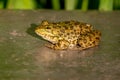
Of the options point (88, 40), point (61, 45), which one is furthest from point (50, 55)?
point (88, 40)

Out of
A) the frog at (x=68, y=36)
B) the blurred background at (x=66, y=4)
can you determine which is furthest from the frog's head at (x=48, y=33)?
the blurred background at (x=66, y=4)

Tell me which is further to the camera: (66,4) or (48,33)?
(66,4)

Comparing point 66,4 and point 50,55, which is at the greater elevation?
point 66,4

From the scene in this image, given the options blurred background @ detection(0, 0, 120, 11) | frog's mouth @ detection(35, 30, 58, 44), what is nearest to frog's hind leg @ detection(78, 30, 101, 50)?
frog's mouth @ detection(35, 30, 58, 44)

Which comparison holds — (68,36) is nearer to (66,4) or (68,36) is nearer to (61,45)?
(61,45)

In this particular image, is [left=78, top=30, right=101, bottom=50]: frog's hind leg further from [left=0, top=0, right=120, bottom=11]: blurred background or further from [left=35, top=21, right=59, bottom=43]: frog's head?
[left=0, top=0, right=120, bottom=11]: blurred background

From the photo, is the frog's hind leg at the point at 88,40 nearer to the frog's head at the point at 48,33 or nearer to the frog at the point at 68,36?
the frog at the point at 68,36

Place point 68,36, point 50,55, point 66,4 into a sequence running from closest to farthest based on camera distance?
point 50,55
point 68,36
point 66,4
